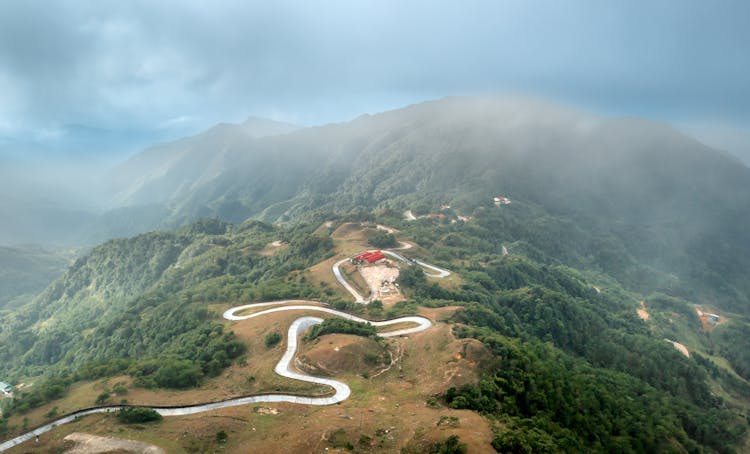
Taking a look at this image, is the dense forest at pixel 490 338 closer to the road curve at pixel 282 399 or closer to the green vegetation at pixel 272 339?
the green vegetation at pixel 272 339

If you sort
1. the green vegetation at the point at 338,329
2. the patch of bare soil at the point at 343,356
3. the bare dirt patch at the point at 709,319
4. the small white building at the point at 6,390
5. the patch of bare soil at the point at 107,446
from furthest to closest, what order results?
the bare dirt patch at the point at 709,319, the small white building at the point at 6,390, the green vegetation at the point at 338,329, the patch of bare soil at the point at 343,356, the patch of bare soil at the point at 107,446

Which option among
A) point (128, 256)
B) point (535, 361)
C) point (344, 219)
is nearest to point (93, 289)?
point (128, 256)

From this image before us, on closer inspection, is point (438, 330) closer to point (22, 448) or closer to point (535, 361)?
point (535, 361)

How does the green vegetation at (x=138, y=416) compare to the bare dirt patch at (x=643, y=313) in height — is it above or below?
above

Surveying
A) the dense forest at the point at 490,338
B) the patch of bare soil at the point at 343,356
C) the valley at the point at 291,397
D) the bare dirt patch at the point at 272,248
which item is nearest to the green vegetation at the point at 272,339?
the valley at the point at 291,397

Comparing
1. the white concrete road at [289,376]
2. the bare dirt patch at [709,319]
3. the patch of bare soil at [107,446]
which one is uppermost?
the patch of bare soil at [107,446]

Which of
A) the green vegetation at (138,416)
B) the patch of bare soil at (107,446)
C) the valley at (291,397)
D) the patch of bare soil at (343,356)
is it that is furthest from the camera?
the patch of bare soil at (343,356)

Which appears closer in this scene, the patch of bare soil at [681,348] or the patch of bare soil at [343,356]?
the patch of bare soil at [343,356]

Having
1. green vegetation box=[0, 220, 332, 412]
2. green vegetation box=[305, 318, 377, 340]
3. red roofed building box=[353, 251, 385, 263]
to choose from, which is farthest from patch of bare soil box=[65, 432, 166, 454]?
red roofed building box=[353, 251, 385, 263]

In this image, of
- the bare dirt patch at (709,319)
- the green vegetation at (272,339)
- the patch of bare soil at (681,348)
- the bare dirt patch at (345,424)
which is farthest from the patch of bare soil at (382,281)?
the bare dirt patch at (709,319)
